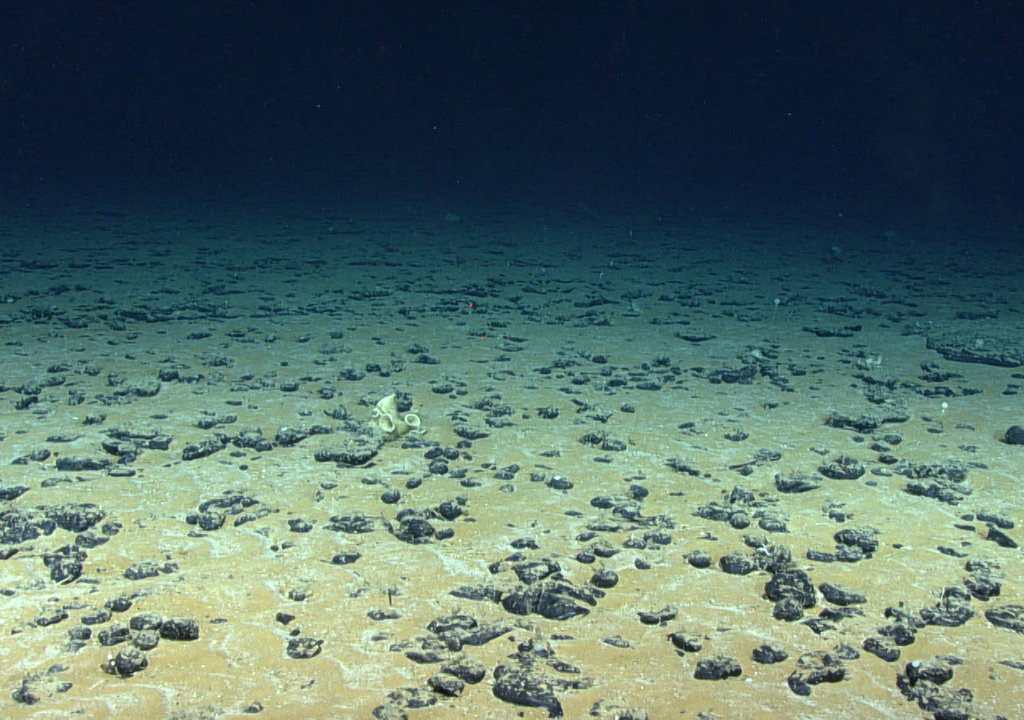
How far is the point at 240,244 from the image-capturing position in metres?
12.7

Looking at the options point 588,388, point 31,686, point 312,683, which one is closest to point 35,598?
point 31,686

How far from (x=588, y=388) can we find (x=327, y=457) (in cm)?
210

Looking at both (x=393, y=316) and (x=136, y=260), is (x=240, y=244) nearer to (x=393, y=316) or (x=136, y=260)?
(x=136, y=260)

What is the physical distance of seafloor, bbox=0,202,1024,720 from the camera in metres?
2.39

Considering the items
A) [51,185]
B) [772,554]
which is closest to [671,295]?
[772,554]

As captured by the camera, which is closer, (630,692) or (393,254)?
(630,692)

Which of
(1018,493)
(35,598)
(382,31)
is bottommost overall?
(35,598)

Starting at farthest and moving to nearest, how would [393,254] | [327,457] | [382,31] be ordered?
[382,31] → [393,254] → [327,457]

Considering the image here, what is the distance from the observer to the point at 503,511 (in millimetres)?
3576

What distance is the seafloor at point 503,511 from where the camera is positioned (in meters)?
2.39

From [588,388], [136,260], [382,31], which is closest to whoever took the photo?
[588,388]

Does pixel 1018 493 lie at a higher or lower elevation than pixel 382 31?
lower

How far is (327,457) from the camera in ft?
13.6

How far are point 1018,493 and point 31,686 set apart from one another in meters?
3.97
